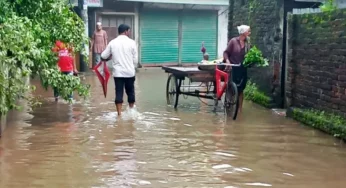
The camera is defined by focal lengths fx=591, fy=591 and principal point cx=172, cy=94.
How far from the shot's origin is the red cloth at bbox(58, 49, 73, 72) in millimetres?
11844

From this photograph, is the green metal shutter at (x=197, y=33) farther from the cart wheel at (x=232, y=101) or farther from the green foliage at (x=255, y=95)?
the cart wheel at (x=232, y=101)

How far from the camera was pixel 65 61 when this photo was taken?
1190cm

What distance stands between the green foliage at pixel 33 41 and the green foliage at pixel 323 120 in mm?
3709

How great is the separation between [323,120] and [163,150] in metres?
2.80

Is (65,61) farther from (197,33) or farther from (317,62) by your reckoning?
(197,33)

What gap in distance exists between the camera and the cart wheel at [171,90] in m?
12.0

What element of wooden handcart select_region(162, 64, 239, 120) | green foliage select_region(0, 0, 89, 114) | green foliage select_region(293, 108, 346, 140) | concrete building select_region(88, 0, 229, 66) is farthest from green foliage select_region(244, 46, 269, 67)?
concrete building select_region(88, 0, 229, 66)

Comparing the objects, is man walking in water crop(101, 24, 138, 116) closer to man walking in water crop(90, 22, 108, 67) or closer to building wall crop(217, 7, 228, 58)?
man walking in water crop(90, 22, 108, 67)

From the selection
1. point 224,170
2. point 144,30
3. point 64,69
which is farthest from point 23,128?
point 144,30

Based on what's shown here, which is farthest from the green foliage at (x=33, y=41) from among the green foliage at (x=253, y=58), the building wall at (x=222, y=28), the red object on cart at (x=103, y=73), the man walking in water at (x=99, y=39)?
the building wall at (x=222, y=28)

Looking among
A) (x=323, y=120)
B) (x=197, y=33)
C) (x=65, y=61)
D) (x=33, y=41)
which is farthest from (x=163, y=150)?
(x=197, y=33)

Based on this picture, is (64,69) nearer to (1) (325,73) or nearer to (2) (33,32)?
(2) (33,32)

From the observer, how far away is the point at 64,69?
11852 mm

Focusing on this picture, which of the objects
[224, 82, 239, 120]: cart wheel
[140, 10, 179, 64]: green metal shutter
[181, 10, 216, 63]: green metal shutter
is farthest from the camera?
[181, 10, 216, 63]: green metal shutter
